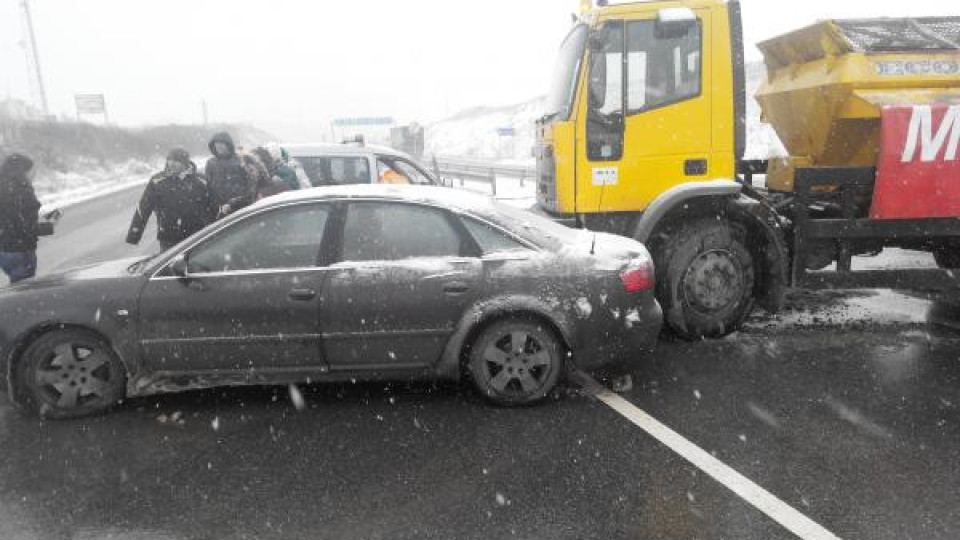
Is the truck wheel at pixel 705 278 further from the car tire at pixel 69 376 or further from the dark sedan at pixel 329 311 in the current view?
the car tire at pixel 69 376

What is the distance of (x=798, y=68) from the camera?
650 cm

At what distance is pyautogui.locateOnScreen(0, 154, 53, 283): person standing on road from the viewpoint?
584cm

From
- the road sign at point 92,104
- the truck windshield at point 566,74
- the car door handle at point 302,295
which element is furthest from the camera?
the road sign at point 92,104

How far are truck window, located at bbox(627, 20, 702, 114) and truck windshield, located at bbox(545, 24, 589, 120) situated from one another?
432 millimetres

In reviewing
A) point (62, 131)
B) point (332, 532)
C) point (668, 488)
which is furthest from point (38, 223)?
point (62, 131)

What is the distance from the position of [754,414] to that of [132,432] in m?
3.93

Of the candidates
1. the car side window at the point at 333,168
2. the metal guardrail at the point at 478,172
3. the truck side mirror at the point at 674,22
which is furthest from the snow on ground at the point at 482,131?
the truck side mirror at the point at 674,22

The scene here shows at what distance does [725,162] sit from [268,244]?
3.85m

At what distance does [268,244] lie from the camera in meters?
4.64

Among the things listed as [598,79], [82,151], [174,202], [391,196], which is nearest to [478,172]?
[174,202]

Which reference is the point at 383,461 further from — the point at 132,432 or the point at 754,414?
the point at 754,414

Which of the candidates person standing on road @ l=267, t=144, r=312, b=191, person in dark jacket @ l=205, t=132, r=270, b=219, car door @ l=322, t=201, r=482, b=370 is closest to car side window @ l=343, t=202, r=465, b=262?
car door @ l=322, t=201, r=482, b=370

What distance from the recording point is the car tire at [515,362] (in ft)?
15.0

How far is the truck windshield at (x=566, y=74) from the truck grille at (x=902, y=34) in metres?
2.24
